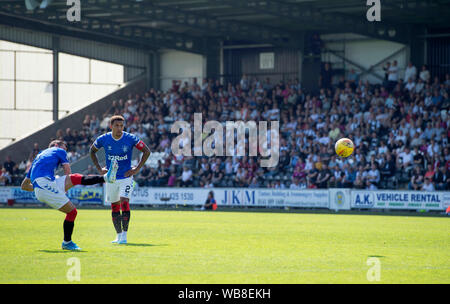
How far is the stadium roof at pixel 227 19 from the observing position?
106 ft

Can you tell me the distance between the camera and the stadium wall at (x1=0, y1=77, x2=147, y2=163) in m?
40.3

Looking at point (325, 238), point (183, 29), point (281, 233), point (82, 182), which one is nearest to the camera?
point (82, 182)

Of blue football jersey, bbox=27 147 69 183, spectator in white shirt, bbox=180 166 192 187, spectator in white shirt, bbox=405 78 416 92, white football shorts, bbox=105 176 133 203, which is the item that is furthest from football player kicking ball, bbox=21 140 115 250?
spectator in white shirt, bbox=405 78 416 92

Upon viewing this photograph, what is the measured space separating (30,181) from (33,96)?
3103cm

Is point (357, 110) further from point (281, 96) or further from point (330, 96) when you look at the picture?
point (281, 96)

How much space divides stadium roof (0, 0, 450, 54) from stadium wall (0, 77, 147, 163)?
3.69 metres

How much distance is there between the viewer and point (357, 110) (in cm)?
3375

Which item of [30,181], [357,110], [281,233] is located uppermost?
[357,110]

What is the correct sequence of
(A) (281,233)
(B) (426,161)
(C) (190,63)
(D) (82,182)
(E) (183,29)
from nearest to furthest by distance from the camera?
(D) (82,182) → (A) (281,233) → (B) (426,161) → (E) (183,29) → (C) (190,63)

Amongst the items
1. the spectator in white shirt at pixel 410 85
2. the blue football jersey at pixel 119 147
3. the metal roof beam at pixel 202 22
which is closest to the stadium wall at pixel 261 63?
the metal roof beam at pixel 202 22

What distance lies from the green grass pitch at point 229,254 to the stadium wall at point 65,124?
75.2ft

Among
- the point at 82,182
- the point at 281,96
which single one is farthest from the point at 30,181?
the point at 281,96

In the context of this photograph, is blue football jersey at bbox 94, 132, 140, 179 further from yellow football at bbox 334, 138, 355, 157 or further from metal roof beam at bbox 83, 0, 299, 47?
metal roof beam at bbox 83, 0, 299, 47

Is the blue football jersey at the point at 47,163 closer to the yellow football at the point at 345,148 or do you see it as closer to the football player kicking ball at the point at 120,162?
the football player kicking ball at the point at 120,162
